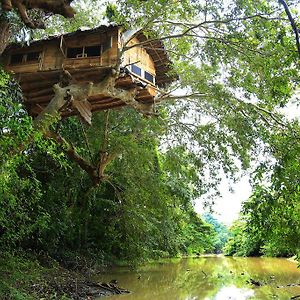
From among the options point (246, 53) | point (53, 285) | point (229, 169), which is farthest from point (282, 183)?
point (53, 285)

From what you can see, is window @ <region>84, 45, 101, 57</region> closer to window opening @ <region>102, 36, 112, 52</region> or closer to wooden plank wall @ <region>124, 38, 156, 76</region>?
window opening @ <region>102, 36, 112, 52</region>

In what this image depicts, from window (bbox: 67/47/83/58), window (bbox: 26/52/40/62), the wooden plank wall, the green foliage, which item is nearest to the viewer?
window (bbox: 67/47/83/58)

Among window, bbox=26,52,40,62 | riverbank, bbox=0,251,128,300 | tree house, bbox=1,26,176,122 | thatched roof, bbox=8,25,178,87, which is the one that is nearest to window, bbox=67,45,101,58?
tree house, bbox=1,26,176,122

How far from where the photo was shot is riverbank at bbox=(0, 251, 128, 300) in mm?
7957

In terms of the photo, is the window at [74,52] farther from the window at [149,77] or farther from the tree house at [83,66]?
the window at [149,77]

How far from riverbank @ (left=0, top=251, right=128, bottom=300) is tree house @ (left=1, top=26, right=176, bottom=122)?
401 centimetres

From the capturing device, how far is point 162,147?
13758mm

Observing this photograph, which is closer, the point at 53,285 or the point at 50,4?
the point at 50,4

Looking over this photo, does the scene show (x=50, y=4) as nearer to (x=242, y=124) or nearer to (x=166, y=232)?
(x=242, y=124)

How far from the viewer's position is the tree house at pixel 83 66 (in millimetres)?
9344

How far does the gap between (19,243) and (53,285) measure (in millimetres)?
2881

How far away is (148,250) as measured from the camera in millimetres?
13594

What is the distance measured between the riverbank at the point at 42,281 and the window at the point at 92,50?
554cm

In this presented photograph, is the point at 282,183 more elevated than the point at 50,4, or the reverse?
the point at 50,4
